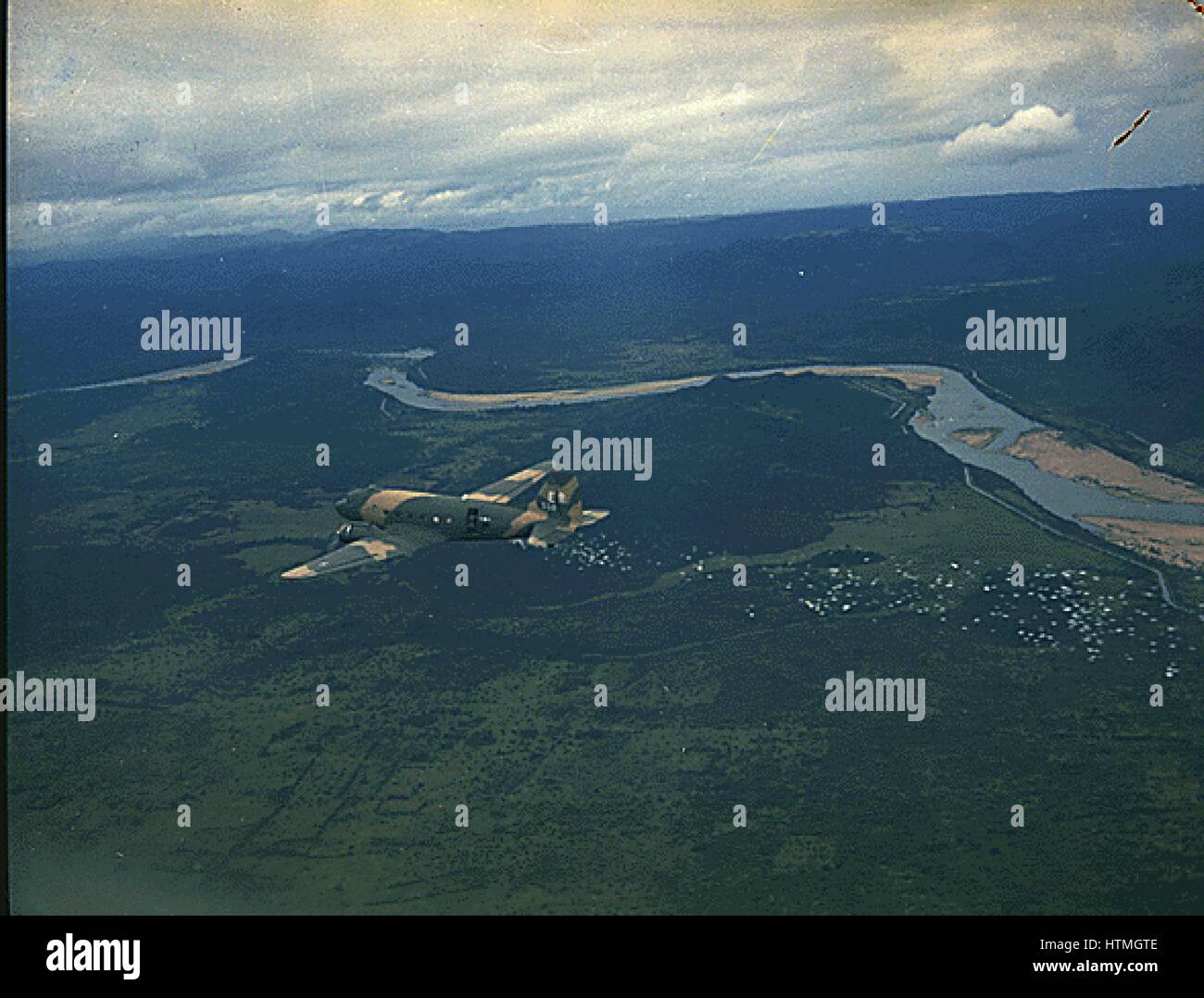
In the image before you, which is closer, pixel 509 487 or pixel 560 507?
pixel 560 507

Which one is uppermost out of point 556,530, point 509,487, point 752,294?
point 752,294

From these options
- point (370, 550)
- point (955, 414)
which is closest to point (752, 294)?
point (955, 414)

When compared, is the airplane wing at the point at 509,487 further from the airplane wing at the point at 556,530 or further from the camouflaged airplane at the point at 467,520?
the airplane wing at the point at 556,530

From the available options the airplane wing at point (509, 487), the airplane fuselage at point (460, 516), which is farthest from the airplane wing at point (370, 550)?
the airplane wing at point (509, 487)

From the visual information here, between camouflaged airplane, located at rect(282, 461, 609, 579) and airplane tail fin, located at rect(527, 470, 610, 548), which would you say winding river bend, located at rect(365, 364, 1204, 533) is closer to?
airplane tail fin, located at rect(527, 470, 610, 548)

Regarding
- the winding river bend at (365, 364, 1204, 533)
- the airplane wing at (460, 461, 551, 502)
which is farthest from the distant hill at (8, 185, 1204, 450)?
the airplane wing at (460, 461, 551, 502)

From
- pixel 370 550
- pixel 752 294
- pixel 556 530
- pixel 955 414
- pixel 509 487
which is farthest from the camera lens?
pixel 752 294

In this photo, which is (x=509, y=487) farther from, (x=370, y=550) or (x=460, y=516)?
(x=370, y=550)
